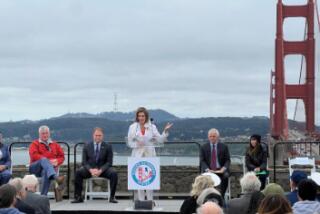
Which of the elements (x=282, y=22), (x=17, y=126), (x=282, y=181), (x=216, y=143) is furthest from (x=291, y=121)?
(x=216, y=143)

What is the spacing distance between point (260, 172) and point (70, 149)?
10.5 feet

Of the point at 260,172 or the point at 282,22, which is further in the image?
the point at 282,22

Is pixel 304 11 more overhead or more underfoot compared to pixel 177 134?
more overhead

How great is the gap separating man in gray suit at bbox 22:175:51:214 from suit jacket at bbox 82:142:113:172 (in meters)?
3.01

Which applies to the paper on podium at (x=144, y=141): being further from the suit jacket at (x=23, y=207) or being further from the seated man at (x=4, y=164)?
the suit jacket at (x=23, y=207)

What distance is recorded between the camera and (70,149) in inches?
425

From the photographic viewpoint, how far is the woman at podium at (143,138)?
29.7ft

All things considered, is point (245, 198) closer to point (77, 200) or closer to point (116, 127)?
point (77, 200)

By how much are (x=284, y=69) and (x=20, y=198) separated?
84.9ft

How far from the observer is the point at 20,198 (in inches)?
234

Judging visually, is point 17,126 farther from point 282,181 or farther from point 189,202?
point 189,202

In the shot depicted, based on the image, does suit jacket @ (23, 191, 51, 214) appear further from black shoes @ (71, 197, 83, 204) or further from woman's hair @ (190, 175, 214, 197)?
black shoes @ (71, 197, 83, 204)

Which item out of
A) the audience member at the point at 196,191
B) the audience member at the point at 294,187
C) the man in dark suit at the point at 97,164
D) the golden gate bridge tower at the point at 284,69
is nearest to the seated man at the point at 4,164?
the man in dark suit at the point at 97,164

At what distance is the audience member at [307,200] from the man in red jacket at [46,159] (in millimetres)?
4526
